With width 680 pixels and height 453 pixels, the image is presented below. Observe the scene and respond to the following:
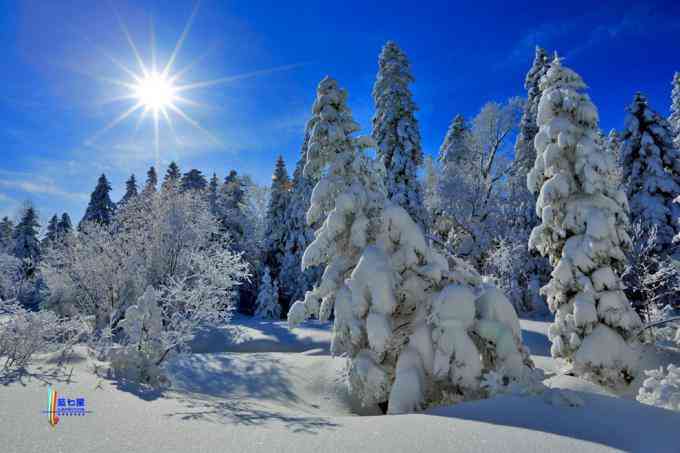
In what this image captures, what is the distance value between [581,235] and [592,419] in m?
7.04

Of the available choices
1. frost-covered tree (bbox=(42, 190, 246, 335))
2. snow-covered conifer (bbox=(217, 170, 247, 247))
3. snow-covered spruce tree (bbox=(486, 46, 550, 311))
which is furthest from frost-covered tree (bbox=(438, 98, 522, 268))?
snow-covered conifer (bbox=(217, 170, 247, 247))

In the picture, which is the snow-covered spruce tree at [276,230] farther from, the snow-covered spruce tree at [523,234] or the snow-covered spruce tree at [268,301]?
the snow-covered spruce tree at [523,234]

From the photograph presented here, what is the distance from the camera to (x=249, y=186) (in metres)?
48.7

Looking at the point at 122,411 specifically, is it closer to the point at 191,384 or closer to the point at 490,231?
the point at 191,384

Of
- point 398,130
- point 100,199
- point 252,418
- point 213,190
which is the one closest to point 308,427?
point 252,418

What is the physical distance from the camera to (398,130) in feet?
78.9

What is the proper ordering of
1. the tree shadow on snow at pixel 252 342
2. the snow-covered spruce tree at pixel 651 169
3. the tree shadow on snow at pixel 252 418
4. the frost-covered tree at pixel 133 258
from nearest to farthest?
the tree shadow on snow at pixel 252 418
the tree shadow on snow at pixel 252 342
the frost-covered tree at pixel 133 258
the snow-covered spruce tree at pixel 651 169

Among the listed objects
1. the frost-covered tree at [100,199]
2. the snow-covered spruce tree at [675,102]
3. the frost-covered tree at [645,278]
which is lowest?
the frost-covered tree at [645,278]

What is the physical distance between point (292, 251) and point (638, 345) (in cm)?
2811

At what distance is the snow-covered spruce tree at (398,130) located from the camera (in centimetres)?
2339

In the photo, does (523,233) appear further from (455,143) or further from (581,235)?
(581,235)

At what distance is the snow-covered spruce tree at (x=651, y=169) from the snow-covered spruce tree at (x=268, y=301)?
26.3 metres

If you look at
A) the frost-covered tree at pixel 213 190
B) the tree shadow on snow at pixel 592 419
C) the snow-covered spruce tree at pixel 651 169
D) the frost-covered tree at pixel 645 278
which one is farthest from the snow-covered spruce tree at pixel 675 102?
the frost-covered tree at pixel 213 190
